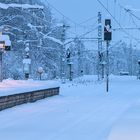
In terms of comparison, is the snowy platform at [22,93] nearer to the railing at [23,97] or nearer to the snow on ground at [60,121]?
the railing at [23,97]

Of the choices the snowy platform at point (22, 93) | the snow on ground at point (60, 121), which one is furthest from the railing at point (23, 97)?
the snow on ground at point (60, 121)

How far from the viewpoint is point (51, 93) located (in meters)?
24.5

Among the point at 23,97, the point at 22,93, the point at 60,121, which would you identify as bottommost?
the point at 60,121

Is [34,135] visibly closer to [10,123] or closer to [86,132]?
[86,132]

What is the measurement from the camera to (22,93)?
63.5 feet

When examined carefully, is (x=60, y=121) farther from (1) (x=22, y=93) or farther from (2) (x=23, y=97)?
(2) (x=23, y=97)

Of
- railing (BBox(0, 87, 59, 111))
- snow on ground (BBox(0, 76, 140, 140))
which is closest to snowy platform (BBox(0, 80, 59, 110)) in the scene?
railing (BBox(0, 87, 59, 111))

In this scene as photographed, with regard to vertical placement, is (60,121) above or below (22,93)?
below

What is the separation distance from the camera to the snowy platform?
17328 millimetres

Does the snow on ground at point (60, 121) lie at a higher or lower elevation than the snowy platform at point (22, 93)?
lower

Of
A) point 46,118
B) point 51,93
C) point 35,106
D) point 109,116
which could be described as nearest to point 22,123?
point 46,118

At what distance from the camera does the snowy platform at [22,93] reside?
682 inches

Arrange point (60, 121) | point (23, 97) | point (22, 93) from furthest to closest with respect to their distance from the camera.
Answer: point (23, 97), point (22, 93), point (60, 121)

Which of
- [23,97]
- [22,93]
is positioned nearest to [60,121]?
[22,93]
